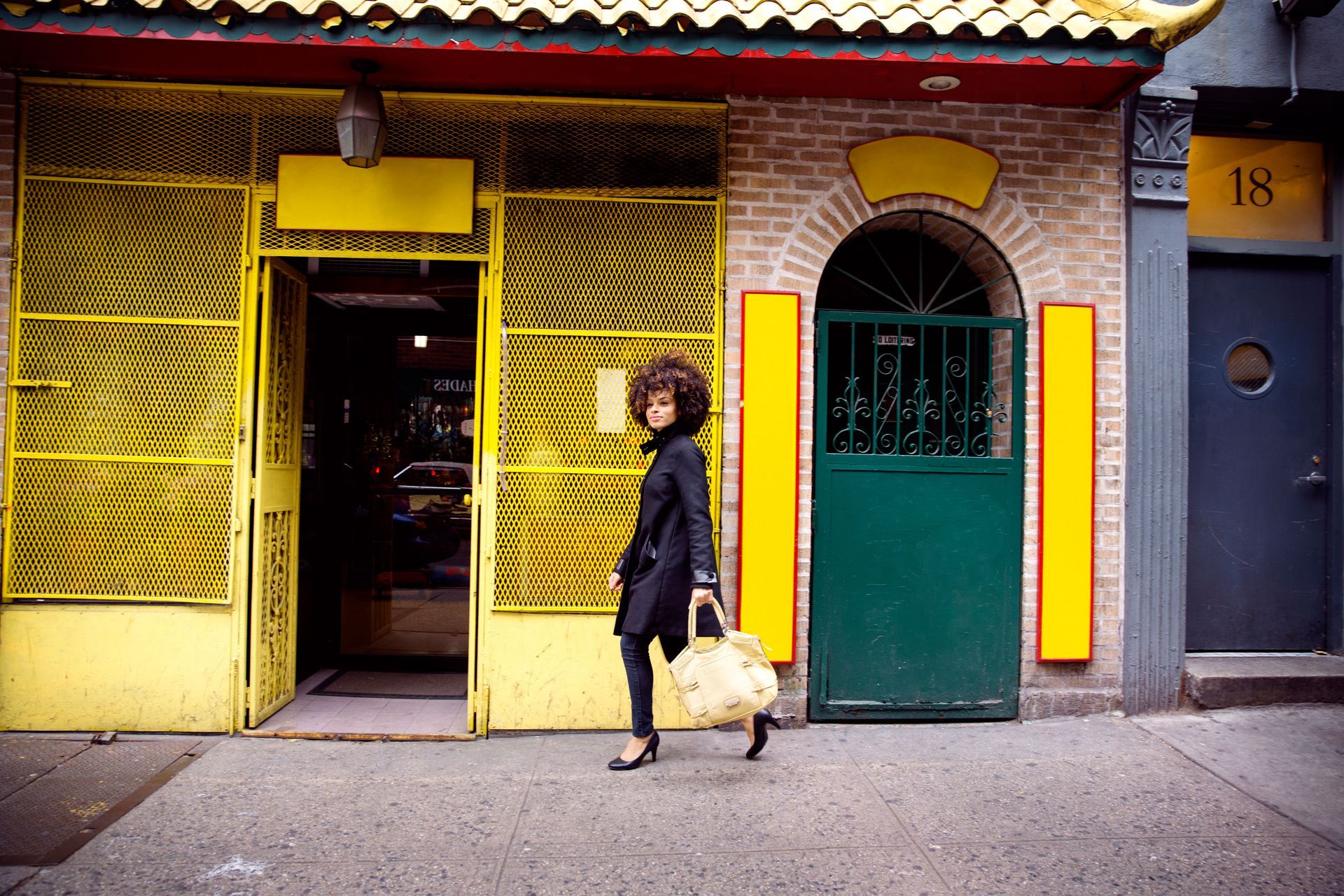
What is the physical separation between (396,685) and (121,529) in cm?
189

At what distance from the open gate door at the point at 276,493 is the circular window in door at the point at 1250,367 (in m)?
5.84

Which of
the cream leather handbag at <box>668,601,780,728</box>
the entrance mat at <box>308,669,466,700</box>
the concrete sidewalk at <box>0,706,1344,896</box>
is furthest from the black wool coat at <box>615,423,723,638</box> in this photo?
the entrance mat at <box>308,669,466,700</box>

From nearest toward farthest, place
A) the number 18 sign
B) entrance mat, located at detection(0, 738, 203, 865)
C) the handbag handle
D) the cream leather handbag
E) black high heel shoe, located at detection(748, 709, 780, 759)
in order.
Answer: entrance mat, located at detection(0, 738, 203, 865) → the cream leather handbag → the handbag handle → black high heel shoe, located at detection(748, 709, 780, 759) → the number 18 sign

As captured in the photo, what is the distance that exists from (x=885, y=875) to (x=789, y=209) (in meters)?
3.41

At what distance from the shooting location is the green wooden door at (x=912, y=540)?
491 centimetres

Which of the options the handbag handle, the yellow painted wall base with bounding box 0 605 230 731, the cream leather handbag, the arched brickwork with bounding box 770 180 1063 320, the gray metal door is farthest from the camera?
the gray metal door

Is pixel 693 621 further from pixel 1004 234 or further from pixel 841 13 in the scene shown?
pixel 841 13

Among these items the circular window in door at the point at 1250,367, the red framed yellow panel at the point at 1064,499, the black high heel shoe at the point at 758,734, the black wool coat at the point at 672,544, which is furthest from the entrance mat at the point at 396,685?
the circular window in door at the point at 1250,367

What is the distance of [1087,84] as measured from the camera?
471cm

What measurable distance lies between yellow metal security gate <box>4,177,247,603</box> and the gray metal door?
578cm

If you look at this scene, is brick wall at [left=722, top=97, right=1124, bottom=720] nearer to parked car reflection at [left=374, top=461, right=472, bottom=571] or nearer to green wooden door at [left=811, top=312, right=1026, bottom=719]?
green wooden door at [left=811, top=312, right=1026, bottom=719]

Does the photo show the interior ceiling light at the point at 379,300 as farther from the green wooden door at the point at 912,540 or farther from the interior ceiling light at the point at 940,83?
the interior ceiling light at the point at 940,83

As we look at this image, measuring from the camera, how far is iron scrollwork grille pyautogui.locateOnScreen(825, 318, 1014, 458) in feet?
16.4

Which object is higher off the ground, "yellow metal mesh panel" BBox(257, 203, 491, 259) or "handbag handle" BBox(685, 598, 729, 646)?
"yellow metal mesh panel" BBox(257, 203, 491, 259)
